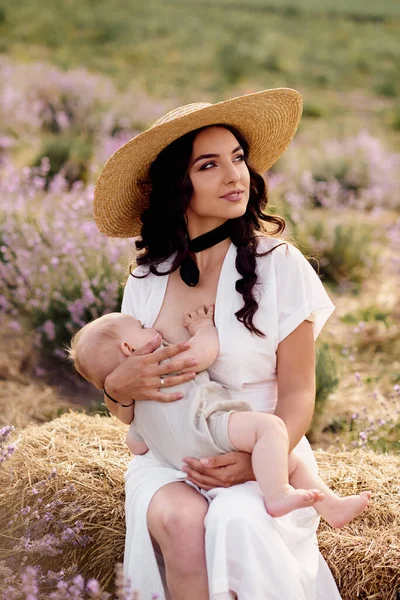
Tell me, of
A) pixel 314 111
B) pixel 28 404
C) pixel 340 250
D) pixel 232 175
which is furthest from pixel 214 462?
pixel 314 111

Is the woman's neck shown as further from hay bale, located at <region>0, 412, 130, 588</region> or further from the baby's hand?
hay bale, located at <region>0, 412, 130, 588</region>

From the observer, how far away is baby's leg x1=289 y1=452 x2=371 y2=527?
244 centimetres

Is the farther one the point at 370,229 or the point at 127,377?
the point at 370,229

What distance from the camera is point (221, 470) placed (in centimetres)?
234

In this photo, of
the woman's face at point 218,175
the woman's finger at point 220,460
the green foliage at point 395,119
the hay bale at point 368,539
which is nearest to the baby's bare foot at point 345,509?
the hay bale at point 368,539

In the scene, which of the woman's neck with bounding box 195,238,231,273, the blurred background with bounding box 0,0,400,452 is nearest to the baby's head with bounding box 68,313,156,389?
the woman's neck with bounding box 195,238,231,273

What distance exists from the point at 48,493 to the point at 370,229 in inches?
189

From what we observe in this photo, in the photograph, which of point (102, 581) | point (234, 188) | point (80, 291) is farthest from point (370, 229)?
point (102, 581)

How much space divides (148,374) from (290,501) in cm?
64

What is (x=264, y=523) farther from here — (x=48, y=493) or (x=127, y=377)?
(x=48, y=493)

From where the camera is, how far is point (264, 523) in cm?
217

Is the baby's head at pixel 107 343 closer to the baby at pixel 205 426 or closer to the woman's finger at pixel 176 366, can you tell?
the baby at pixel 205 426

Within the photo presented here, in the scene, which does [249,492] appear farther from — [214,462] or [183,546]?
[183,546]

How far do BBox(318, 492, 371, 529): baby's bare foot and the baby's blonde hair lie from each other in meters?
0.88
